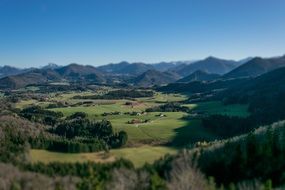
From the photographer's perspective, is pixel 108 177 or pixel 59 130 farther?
pixel 59 130

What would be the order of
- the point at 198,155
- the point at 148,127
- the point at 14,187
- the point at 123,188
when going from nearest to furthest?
the point at 123,188 < the point at 14,187 < the point at 198,155 < the point at 148,127

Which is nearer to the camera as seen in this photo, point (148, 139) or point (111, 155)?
point (111, 155)

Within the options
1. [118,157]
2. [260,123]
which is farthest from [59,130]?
[260,123]

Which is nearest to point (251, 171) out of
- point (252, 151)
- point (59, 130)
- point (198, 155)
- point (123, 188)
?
point (252, 151)

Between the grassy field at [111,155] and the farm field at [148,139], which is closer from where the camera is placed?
the grassy field at [111,155]

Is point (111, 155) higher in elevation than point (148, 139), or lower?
lower

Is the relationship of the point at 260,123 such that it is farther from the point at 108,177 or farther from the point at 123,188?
the point at 123,188

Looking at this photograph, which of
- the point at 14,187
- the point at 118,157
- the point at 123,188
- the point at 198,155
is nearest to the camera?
the point at 123,188

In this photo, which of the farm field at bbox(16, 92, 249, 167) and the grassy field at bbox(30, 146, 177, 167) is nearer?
the grassy field at bbox(30, 146, 177, 167)
